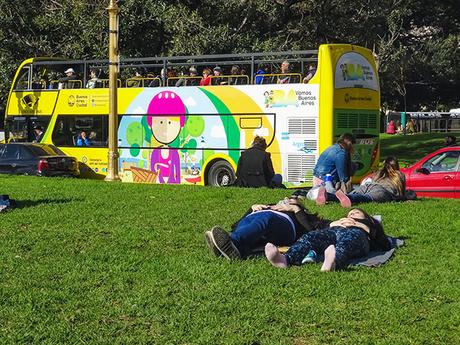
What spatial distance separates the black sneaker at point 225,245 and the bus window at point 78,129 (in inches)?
619

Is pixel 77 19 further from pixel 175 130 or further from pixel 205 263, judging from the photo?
pixel 205 263

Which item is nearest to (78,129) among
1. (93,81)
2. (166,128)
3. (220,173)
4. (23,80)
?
(93,81)

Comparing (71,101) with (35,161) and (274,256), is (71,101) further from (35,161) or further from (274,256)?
(274,256)

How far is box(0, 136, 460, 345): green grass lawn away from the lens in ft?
16.4

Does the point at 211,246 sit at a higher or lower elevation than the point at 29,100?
lower

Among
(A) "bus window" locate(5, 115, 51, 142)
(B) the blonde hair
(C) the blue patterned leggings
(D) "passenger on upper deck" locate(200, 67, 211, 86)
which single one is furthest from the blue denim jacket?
(A) "bus window" locate(5, 115, 51, 142)

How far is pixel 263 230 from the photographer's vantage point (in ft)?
24.4

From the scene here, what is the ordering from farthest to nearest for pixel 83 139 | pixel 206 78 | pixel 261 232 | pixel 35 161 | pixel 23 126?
pixel 23 126, pixel 83 139, pixel 206 78, pixel 35 161, pixel 261 232

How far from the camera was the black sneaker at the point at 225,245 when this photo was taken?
7141 millimetres

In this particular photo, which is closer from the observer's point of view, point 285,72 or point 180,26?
point 285,72

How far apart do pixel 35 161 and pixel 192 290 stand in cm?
1514

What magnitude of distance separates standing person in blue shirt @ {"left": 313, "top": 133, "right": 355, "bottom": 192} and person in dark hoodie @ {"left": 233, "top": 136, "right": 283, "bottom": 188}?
1.66 metres

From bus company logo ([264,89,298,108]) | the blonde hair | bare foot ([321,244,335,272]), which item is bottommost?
bare foot ([321,244,335,272])

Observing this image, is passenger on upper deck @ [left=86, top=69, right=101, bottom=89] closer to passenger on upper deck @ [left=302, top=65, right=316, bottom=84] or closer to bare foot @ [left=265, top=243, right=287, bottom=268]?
passenger on upper deck @ [left=302, top=65, right=316, bottom=84]
